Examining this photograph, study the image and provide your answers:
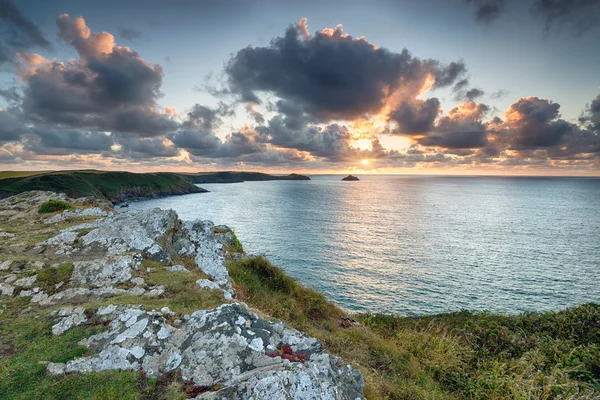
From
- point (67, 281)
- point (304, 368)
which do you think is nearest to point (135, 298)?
point (67, 281)

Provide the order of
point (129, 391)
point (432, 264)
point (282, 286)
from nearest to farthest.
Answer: point (129, 391)
point (282, 286)
point (432, 264)

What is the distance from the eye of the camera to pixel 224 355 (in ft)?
24.5

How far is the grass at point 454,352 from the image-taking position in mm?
11141

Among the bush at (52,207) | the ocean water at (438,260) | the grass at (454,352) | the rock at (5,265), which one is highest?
the bush at (52,207)

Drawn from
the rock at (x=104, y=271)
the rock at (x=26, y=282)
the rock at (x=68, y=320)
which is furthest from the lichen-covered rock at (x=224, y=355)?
the rock at (x=26, y=282)

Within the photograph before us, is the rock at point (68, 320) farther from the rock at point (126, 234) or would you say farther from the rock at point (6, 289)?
the rock at point (126, 234)

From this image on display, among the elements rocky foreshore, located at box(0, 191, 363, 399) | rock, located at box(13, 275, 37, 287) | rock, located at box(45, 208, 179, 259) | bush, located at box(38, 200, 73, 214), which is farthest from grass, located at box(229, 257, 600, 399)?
bush, located at box(38, 200, 73, 214)

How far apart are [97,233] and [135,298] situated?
8394 mm

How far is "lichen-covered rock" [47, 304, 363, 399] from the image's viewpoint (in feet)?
20.6

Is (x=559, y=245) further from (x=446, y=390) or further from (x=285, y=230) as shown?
(x=446, y=390)

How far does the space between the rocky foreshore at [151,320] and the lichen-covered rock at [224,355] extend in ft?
0.09

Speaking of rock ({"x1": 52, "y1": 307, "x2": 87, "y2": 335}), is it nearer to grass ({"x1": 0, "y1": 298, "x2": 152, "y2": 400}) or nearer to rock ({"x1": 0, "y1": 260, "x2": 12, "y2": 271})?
grass ({"x1": 0, "y1": 298, "x2": 152, "y2": 400})

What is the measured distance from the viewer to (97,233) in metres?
16.4

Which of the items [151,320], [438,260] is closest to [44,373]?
[151,320]
